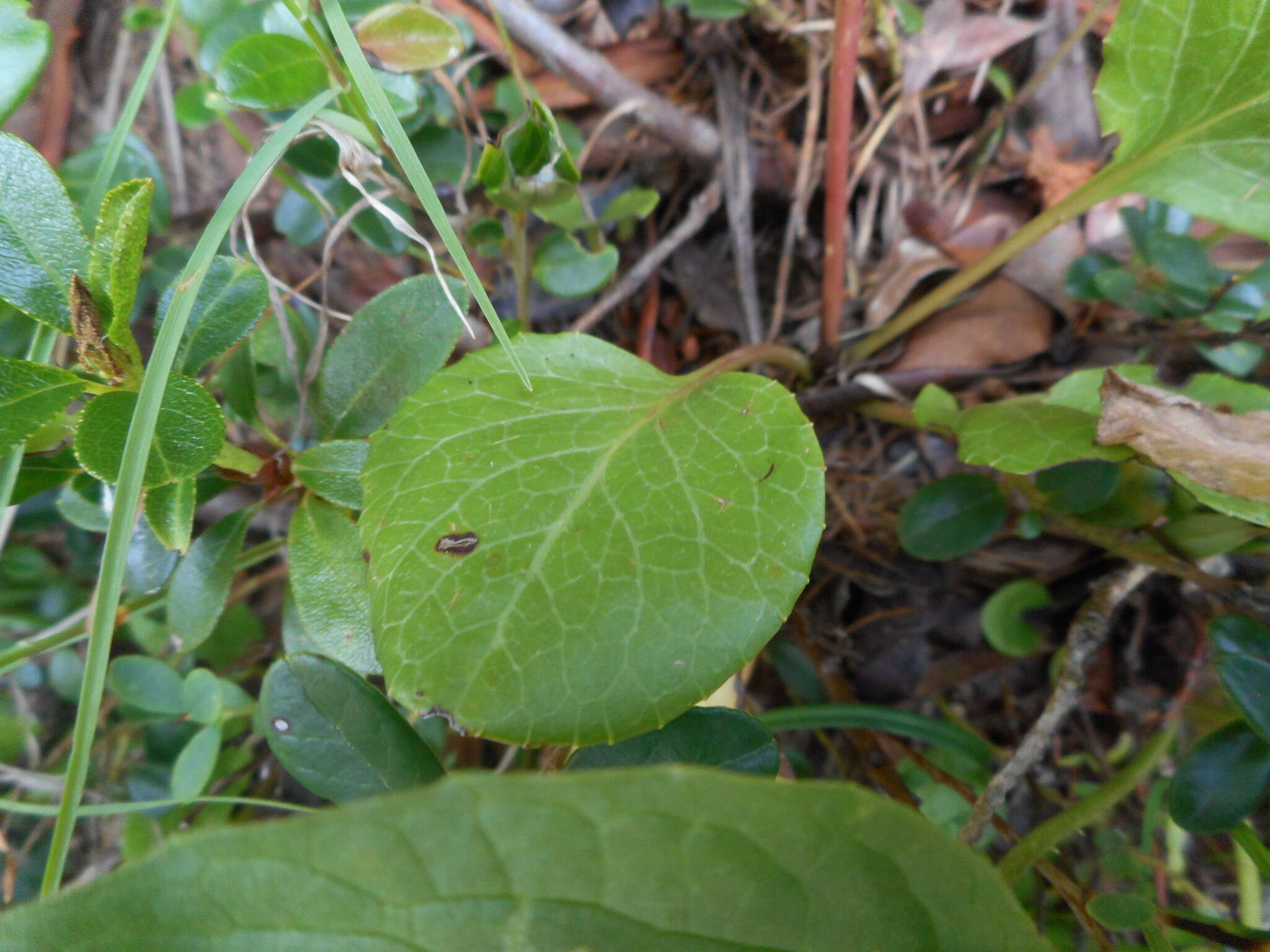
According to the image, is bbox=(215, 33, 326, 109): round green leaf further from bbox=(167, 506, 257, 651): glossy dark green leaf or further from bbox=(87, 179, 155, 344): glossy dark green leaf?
bbox=(167, 506, 257, 651): glossy dark green leaf

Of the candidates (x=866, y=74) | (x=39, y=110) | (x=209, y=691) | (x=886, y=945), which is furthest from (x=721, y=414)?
(x=39, y=110)

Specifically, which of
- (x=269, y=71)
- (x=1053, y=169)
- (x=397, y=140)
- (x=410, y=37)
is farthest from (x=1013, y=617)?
(x=269, y=71)

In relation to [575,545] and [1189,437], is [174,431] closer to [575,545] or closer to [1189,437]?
[575,545]

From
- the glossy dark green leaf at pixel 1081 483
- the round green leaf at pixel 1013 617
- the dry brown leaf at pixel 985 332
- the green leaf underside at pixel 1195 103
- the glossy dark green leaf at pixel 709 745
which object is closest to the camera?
the glossy dark green leaf at pixel 709 745

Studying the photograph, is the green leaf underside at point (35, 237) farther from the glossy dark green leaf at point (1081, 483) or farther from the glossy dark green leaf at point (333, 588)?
the glossy dark green leaf at point (1081, 483)

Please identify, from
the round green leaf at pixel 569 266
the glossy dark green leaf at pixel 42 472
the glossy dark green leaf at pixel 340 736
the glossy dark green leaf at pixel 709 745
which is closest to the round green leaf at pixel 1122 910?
the glossy dark green leaf at pixel 709 745

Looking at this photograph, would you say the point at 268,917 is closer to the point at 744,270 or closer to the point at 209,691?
the point at 209,691
